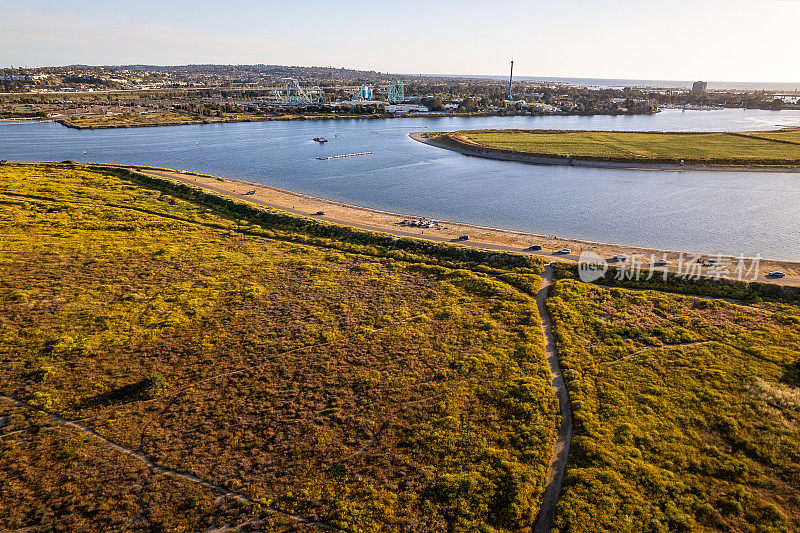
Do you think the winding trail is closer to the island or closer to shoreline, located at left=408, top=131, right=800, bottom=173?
shoreline, located at left=408, top=131, right=800, bottom=173

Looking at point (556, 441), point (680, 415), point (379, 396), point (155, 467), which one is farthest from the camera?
point (379, 396)

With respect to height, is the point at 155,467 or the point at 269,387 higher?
the point at 269,387

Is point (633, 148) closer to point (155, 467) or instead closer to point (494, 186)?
point (494, 186)

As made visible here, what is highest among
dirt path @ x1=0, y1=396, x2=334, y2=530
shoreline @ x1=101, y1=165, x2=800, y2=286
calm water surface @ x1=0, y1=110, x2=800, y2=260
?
calm water surface @ x1=0, y1=110, x2=800, y2=260

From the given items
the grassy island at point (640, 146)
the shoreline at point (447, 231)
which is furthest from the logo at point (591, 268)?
the grassy island at point (640, 146)

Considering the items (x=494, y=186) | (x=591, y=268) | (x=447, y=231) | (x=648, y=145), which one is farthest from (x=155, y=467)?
(x=648, y=145)

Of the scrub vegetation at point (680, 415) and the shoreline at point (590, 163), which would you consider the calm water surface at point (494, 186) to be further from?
the scrub vegetation at point (680, 415)

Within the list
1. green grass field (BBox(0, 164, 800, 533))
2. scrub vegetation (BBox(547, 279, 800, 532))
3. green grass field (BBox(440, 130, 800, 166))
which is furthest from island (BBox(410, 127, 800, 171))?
scrub vegetation (BBox(547, 279, 800, 532))
